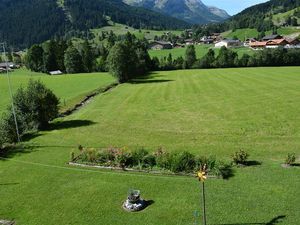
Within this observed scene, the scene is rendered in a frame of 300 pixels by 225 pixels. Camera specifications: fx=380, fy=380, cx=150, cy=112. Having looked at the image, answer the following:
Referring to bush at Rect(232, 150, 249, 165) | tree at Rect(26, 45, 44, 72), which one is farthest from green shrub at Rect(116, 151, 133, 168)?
tree at Rect(26, 45, 44, 72)

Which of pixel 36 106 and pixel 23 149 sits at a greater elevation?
pixel 36 106

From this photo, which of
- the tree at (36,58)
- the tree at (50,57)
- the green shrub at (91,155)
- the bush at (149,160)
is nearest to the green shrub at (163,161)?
the bush at (149,160)

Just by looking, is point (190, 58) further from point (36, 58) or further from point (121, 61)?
point (36, 58)

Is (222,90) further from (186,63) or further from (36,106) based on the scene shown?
(186,63)

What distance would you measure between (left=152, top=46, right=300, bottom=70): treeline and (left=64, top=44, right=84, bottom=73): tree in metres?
26.7

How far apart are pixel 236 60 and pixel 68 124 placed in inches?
3501

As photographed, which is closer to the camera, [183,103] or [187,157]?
[187,157]

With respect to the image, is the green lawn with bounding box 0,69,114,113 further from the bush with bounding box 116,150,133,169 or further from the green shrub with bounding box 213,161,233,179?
the green shrub with bounding box 213,161,233,179

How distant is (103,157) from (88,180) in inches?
161

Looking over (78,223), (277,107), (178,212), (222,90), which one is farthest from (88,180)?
(222,90)

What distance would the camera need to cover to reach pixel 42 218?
24.7 meters

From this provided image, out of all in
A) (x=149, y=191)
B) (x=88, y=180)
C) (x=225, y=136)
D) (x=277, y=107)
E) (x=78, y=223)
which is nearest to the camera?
(x=78, y=223)

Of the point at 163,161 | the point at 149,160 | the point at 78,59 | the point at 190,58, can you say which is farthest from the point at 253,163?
the point at 78,59

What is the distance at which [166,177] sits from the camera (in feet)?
97.2
